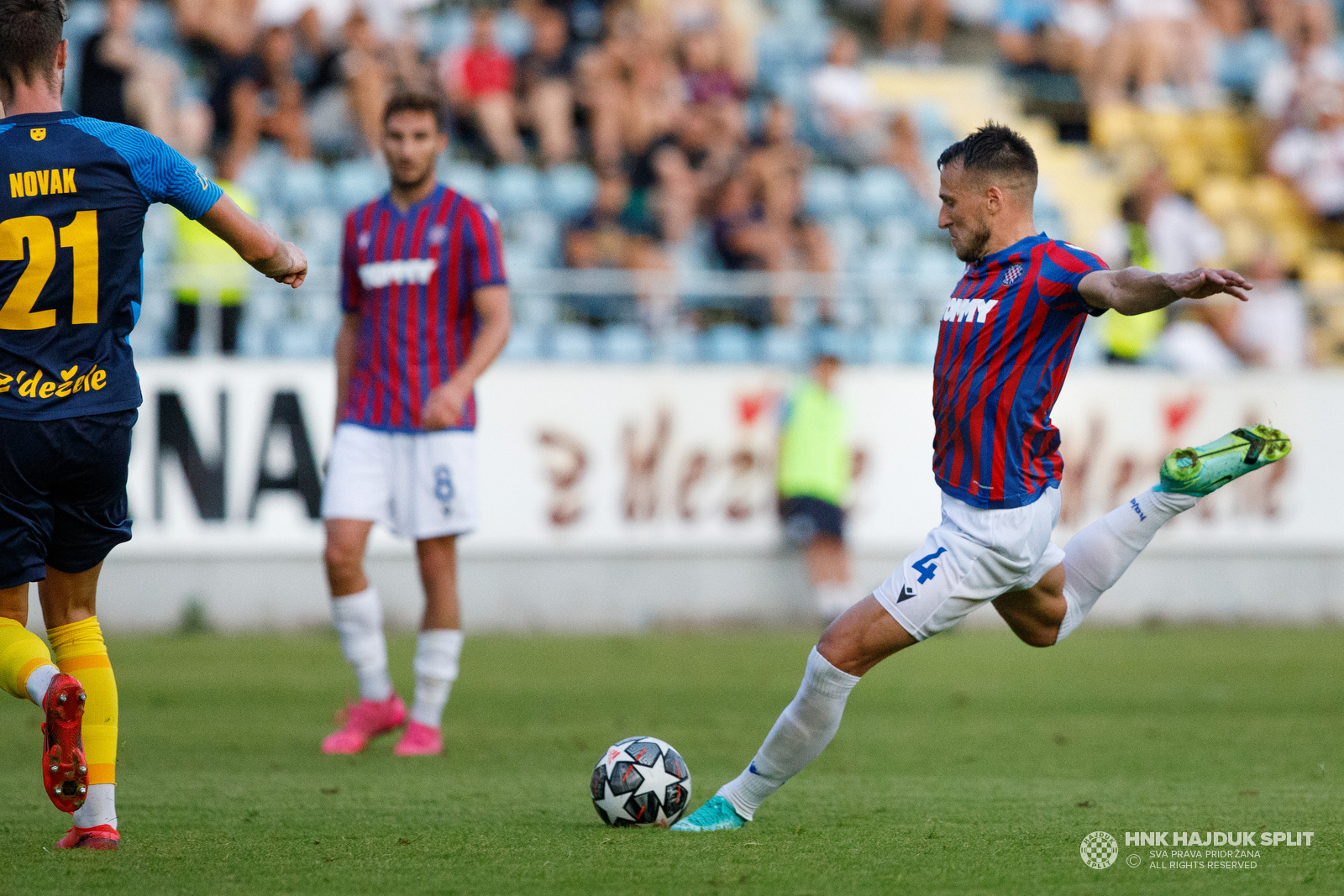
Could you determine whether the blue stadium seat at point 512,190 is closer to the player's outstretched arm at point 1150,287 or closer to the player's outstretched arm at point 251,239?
the player's outstretched arm at point 251,239

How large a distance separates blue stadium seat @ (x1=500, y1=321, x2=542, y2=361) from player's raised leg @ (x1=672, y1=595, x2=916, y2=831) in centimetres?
759

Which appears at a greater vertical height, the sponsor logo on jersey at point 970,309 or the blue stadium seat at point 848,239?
the blue stadium seat at point 848,239

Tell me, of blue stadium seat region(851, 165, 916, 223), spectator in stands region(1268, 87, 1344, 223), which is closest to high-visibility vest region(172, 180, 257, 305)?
blue stadium seat region(851, 165, 916, 223)

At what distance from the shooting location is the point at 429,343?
21.6 feet

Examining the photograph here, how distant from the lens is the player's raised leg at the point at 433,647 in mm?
6527

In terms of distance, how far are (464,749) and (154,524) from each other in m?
5.13

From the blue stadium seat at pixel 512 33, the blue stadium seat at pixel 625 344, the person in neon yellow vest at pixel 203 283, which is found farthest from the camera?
the blue stadium seat at pixel 512 33

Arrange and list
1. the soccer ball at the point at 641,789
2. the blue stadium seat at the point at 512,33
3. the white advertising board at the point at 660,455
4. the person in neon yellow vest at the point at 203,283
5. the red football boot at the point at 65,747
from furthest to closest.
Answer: the blue stadium seat at the point at 512,33 → the person in neon yellow vest at the point at 203,283 → the white advertising board at the point at 660,455 → the soccer ball at the point at 641,789 → the red football boot at the point at 65,747

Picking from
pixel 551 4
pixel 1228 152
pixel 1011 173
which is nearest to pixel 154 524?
→ pixel 551 4

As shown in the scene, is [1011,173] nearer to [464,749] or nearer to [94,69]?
[464,749]

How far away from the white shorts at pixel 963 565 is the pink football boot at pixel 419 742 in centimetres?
252

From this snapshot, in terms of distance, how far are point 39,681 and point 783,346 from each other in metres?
8.88

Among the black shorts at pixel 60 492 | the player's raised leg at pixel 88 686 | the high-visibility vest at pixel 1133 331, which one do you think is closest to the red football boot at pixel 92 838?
the player's raised leg at pixel 88 686

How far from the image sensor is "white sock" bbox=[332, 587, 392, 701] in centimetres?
654
